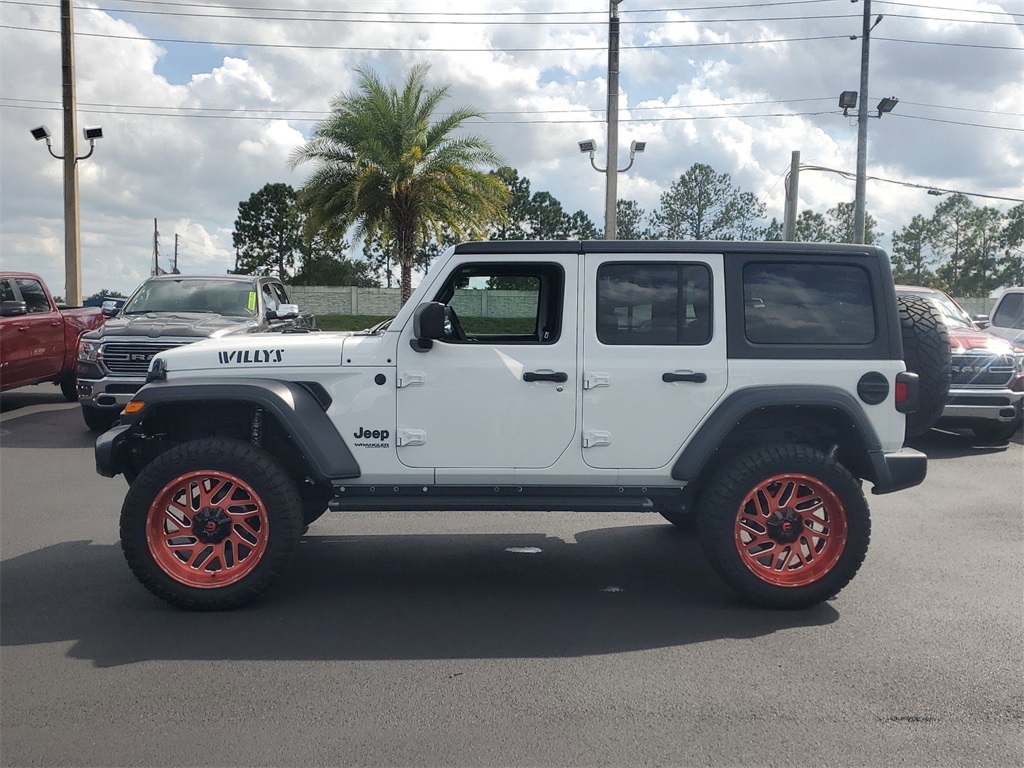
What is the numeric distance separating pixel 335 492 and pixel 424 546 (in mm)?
1449

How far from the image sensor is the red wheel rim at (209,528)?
505 centimetres

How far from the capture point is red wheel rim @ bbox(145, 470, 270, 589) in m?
5.05

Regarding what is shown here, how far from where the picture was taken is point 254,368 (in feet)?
17.2

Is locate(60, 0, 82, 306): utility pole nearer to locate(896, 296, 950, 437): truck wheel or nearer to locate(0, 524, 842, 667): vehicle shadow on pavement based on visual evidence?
locate(0, 524, 842, 667): vehicle shadow on pavement

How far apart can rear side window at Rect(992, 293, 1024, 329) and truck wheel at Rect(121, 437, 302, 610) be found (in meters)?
12.7

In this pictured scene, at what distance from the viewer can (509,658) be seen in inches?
176

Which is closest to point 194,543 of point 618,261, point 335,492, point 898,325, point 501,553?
point 335,492

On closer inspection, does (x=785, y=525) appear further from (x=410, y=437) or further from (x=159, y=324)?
(x=159, y=324)

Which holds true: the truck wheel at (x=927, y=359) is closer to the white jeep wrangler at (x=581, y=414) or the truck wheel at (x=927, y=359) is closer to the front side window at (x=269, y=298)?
the white jeep wrangler at (x=581, y=414)

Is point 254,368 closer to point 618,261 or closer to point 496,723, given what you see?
point 618,261

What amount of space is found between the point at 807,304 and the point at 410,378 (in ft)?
7.52

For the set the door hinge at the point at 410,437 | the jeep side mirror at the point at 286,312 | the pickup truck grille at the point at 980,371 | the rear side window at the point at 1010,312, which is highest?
the rear side window at the point at 1010,312

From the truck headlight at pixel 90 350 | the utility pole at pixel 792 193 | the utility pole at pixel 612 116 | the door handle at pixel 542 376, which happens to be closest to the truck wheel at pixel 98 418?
the truck headlight at pixel 90 350

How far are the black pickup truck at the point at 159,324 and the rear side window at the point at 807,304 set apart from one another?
629 cm
